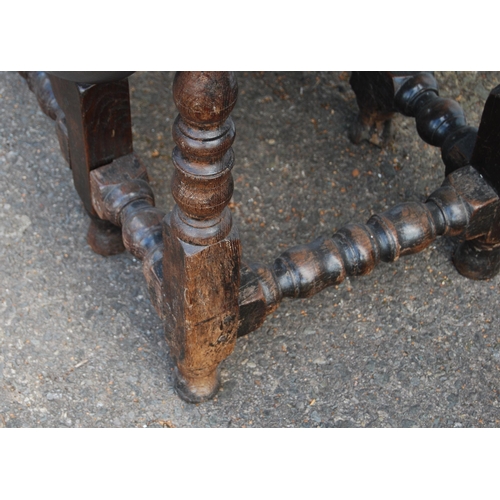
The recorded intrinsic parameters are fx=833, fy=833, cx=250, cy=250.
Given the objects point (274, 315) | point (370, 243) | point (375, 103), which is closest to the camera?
point (370, 243)

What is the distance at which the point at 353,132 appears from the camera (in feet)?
6.30

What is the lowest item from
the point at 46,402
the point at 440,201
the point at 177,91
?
the point at 46,402

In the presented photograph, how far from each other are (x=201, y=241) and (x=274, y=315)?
0.47 m

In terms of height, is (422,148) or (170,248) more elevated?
(170,248)

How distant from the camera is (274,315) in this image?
1608 millimetres

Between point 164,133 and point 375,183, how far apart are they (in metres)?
0.49

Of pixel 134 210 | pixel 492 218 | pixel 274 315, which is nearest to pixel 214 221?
pixel 134 210

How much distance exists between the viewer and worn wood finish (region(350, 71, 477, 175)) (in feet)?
5.32

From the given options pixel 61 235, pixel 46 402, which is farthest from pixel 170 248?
pixel 61 235

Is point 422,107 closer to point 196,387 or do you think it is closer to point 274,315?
point 274,315

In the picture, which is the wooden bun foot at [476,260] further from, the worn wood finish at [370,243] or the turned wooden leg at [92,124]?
the turned wooden leg at [92,124]

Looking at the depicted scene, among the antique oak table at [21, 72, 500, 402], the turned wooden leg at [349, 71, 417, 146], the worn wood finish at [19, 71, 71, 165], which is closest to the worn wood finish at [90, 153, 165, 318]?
the antique oak table at [21, 72, 500, 402]

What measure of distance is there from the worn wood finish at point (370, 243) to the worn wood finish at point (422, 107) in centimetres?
11
